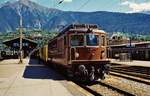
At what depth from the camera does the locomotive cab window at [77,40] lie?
1991 cm

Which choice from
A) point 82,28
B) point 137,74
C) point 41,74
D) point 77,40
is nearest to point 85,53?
point 77,40

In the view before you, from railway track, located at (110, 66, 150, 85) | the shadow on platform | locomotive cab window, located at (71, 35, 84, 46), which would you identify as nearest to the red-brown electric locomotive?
locomotive cab window, located at (71, 35, 84, 46)

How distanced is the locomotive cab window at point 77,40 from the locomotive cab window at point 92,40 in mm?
319

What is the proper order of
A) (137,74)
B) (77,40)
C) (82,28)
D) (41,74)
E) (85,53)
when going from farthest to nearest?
(41,74)
(137,74)
(82,28)
(77,40)
(85,53)

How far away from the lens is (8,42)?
7094cm

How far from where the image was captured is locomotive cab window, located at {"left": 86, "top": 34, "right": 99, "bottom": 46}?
2002 centimetres

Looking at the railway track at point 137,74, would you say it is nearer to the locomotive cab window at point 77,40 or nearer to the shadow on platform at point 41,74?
the locomotive cab window at point 77,40

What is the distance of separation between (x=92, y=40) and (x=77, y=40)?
80cm

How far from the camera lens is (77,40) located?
2006 cm

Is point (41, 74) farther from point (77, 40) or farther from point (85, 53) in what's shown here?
point (85, 53)

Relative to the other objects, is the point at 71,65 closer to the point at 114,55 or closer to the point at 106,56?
the point at 106,56

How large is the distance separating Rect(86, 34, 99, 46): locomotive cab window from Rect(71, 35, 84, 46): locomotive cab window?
Result: 32 cm

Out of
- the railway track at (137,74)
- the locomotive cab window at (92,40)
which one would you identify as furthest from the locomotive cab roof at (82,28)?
the railway track at (137,74)

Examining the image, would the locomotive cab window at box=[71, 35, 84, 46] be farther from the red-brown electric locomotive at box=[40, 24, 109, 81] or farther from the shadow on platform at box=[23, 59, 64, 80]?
the shadow on platform at box=[23, 59, 64, 80]
